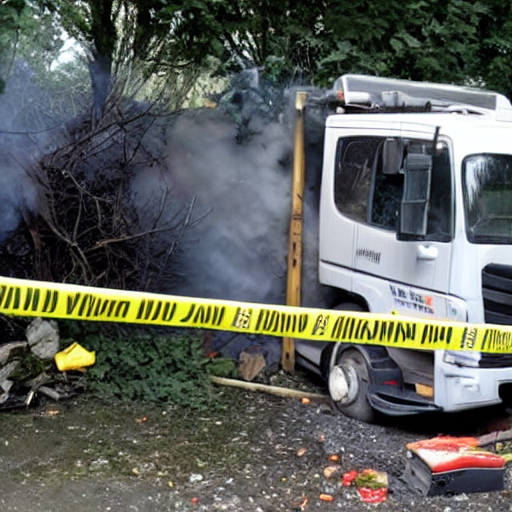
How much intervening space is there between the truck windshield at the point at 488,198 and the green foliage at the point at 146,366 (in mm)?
2580

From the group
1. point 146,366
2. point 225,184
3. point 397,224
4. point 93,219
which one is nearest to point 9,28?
point 93,219

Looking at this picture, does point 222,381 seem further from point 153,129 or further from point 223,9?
point 223,9

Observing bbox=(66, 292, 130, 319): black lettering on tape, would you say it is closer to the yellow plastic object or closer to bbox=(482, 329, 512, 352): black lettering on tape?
bbox=(482, 329, 512, 352): black lettering on tape

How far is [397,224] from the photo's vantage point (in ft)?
19.0

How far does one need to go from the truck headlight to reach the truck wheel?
0.73m

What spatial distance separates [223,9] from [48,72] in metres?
3.06

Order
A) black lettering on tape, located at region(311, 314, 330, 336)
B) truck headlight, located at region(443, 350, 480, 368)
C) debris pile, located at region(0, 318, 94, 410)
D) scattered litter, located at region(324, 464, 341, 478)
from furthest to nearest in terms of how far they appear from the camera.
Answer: debris pile, located at region(0, 318, 94, 410) < truck headlight, located at region(443, 350, 480, 368) < scattered litter, located at region(324, 464, 341, 478) < black lettering on tape, located at region(311, 314, 330, 336)

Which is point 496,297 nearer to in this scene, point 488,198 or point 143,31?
point 488,198

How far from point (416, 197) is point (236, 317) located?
2078mm

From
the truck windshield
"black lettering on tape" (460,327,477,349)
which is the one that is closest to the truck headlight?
the truck windshield

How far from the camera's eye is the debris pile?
6137mm

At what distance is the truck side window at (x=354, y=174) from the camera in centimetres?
634

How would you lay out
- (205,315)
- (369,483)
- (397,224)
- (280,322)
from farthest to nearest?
(397,224)
(369,483)
(280,322)
(205,315)

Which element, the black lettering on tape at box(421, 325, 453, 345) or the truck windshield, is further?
the truck windshield
